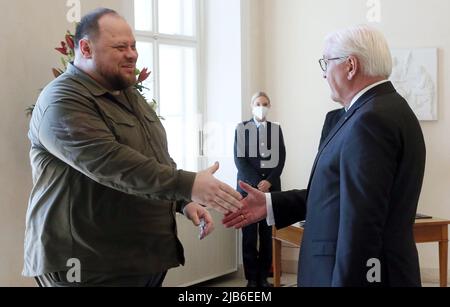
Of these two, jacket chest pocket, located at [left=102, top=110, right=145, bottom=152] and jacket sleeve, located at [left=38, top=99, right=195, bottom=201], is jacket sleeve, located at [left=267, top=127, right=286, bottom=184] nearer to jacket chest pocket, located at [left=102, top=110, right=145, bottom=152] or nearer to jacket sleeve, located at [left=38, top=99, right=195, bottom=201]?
jacket chest pocket, located at [left=102, top=110, right=145, bottom=152]

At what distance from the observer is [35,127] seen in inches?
77.5

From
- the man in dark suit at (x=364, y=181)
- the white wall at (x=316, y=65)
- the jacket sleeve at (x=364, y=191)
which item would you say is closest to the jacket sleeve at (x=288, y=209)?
the man in dark suit at (x=364, y=181)

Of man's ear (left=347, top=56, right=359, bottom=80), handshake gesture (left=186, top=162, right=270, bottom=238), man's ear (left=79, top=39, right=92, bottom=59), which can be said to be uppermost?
man's ear (left=79, top=39, right=92, bottom=59)

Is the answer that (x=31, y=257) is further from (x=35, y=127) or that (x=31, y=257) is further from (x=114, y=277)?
(x=35, y=127)

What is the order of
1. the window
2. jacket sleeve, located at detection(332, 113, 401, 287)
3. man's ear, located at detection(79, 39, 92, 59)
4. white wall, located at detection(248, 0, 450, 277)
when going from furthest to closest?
white wall, located at detection(248, 0, 450, 277) < the window < man's ear, located at detection(79, 39, 92, 59) < jacket sleeve, located at detection(332, 113, 401, 287)

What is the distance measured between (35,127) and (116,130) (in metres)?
0.25

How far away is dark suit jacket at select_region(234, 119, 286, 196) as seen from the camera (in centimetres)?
521

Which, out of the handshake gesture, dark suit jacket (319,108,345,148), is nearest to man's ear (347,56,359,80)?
the handshake gesture

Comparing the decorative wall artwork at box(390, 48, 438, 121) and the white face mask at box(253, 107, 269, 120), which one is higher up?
the decorative wall artwork at box(390, 48, 438, 121)

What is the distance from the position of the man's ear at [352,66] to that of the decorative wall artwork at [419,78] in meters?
3.63

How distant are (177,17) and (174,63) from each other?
42 centimetres

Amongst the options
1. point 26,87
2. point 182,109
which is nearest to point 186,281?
point 182,109

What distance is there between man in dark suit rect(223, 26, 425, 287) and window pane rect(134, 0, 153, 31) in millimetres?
3246

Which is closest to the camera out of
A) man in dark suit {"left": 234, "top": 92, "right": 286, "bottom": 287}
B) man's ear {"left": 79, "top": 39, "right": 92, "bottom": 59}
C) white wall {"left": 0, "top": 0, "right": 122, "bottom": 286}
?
man's ear {"left": 79, "top": 39, "right": 92, "bottom": 59}
